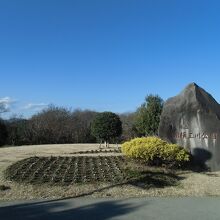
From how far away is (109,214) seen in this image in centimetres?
863

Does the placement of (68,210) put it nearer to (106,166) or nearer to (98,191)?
(98,191)

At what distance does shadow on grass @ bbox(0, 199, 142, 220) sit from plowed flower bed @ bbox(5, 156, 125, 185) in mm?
2063

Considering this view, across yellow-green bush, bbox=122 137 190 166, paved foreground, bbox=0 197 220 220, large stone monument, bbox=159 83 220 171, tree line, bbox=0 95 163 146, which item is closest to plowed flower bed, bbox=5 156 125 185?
yellow-green bush, bbox=122 137 190 166

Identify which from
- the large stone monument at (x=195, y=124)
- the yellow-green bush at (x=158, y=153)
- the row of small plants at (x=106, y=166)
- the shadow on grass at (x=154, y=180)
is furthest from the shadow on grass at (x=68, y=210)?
the large stone monument at (x=195, y=124)

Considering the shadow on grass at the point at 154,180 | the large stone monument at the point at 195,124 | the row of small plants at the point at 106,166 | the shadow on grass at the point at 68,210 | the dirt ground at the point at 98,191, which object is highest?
the large stone monument at the point at 195,124

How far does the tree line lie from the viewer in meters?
25.6

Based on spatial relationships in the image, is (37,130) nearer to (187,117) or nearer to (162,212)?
(187,117)

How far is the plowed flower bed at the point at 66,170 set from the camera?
11984 mm

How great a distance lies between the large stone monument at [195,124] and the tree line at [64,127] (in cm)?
857

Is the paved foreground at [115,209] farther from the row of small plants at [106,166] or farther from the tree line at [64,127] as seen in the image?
the tree line at [64,127]

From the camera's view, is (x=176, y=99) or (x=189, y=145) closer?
(x=189, y=145)

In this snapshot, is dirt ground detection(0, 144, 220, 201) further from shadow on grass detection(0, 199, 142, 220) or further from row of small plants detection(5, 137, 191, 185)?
shadow on grass detection(0, 199, 142, 220)

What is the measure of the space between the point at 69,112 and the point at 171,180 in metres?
29.7

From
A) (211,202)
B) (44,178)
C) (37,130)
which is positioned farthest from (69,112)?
(211,202)
